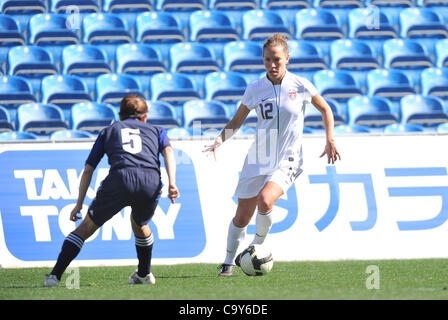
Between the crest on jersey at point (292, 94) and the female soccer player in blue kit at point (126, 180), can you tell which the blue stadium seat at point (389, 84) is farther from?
the female soccer player in blue kit at point (126, 180)

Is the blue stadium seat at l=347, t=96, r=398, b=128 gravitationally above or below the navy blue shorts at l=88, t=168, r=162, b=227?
below

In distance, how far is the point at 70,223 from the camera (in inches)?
278

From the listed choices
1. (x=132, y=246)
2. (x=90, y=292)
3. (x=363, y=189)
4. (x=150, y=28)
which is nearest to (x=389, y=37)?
(x=150, y=28)

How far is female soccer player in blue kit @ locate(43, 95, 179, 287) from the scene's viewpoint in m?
4.82

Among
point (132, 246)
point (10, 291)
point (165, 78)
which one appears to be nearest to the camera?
point (10, 291)

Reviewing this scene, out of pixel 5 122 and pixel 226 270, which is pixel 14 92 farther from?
pixel 226 270

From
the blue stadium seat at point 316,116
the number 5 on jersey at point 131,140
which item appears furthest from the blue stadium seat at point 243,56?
the number 5 on jersey at point 131,140

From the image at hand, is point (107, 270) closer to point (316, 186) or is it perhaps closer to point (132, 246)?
point (132, 246)

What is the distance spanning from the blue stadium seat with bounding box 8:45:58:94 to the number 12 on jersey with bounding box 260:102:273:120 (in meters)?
5.67

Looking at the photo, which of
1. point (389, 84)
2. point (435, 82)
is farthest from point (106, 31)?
point (435, 82)

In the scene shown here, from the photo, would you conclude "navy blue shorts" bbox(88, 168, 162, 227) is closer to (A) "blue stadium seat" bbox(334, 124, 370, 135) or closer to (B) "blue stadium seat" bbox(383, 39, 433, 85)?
(A) "blue stadium seat" bbox(334, 124, 370, 135)

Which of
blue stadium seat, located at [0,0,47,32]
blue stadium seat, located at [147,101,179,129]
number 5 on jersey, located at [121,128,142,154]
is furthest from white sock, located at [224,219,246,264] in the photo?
A: blue stadium seat, located at [0,0,47,32]
